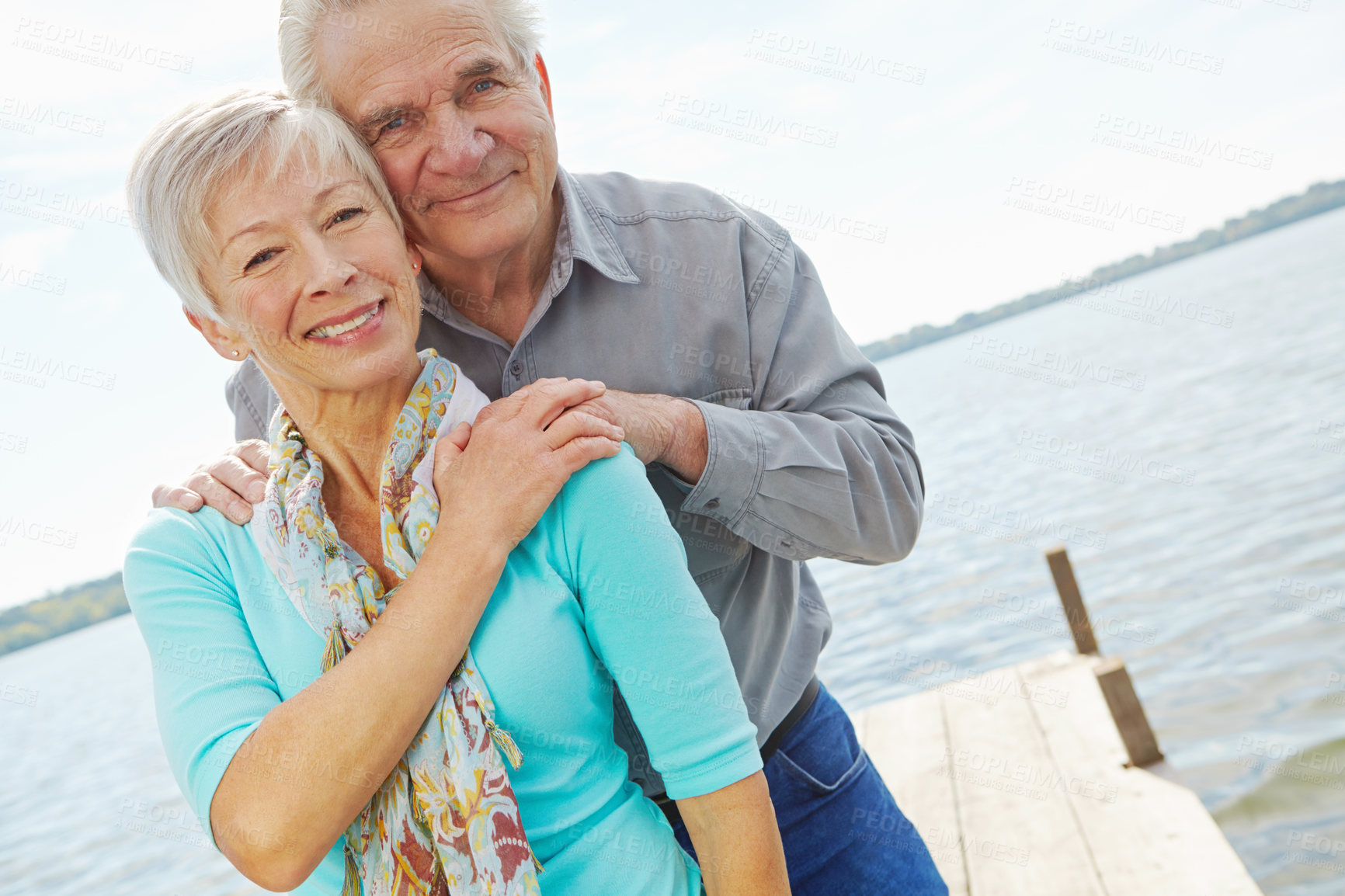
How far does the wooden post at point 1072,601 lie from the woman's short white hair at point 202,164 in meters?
5.25

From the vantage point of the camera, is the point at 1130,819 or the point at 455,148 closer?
the point at 455,148

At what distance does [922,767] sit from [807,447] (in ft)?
10.6

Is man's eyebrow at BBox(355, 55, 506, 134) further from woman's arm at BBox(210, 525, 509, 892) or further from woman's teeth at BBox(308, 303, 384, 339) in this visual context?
woman's arm at BBox(210, 525, 509, 892)

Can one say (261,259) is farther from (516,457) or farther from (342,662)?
(342,662)

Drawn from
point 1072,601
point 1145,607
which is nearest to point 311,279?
point 1072,601

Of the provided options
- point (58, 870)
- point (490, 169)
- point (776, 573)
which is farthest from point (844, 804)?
point (58, 870)

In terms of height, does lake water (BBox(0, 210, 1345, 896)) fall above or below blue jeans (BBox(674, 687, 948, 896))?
below

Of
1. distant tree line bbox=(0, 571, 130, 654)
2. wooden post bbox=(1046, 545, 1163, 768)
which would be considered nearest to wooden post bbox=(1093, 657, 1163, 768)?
wooden post bbox=(1046, 545, 1163, 768)

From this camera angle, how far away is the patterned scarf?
134 cm

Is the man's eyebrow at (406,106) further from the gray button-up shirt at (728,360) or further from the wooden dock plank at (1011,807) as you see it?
the wooden dock plank at (1011,807)

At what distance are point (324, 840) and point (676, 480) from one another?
0.81 m

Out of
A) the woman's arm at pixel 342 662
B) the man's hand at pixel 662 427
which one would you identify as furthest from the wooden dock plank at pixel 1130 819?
the woman's arm at pixel 342 662

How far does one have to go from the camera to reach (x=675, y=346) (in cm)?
197

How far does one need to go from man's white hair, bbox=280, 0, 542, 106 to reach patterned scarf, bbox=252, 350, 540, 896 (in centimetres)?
62
